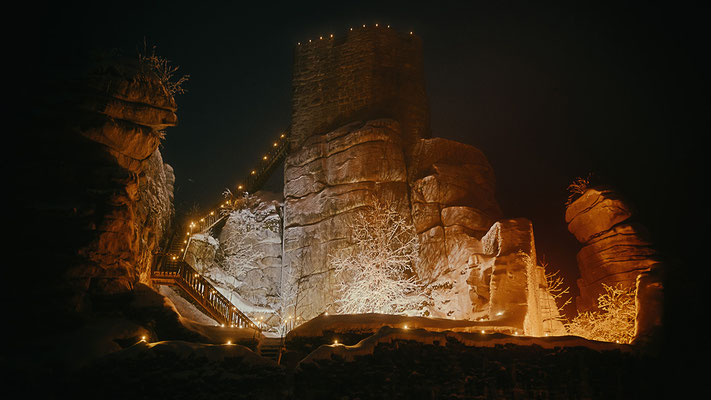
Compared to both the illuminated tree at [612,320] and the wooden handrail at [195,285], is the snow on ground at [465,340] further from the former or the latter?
the illuminated tree at [612,320]

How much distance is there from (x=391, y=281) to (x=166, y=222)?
975 cm

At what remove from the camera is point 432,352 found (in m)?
9.42

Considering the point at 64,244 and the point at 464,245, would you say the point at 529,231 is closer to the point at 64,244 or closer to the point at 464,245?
the point at 464,245

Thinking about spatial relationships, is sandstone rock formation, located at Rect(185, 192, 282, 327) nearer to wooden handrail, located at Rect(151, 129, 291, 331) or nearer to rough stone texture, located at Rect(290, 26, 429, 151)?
wooden handrail, located at Rect(151, 129, 291, 331)

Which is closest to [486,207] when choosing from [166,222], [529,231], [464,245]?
[464,245]

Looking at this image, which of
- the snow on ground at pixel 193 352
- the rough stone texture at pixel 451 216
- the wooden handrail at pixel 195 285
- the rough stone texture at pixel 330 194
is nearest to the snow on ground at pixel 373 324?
the snow on ground at pixel 193 352

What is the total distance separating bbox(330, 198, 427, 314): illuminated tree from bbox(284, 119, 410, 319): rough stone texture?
0.48m

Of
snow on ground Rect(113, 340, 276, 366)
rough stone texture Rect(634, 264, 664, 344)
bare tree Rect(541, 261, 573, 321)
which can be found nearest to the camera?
snow on ground Rect(113, 340, 276, 366)

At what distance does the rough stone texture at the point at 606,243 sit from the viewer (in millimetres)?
16406

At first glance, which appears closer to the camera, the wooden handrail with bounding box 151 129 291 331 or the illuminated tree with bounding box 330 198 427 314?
the wooden handrail with bounding box 151 129 291 331

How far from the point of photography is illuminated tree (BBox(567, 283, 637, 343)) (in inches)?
599

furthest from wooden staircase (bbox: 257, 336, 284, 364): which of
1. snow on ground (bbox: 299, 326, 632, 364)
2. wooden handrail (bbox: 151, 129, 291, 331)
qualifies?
snow on ground (bbox: 299, 326, 632, 364)

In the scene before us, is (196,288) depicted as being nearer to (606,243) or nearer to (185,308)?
(185,308)

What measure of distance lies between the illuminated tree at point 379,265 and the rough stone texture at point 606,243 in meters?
6.42
